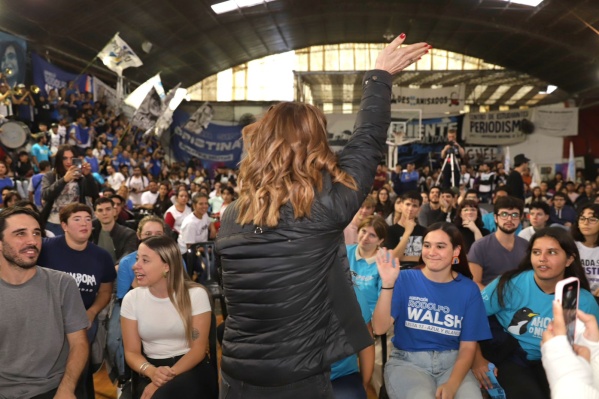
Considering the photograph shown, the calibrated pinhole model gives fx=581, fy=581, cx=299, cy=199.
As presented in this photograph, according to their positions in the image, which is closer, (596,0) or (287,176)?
(287,176)

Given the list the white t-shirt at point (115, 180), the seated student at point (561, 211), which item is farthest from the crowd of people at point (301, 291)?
the white t-shirt at point (115, 180)

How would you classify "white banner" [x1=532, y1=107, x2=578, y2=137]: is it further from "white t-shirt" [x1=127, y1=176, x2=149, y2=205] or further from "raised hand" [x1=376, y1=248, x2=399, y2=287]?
"raised hand" [x1=376, y1=248, x2=399, y2=287]

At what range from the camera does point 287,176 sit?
1751 mm

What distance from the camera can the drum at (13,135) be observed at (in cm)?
1120

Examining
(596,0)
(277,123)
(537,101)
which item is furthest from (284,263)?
(537,101)

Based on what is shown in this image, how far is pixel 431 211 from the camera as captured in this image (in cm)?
743

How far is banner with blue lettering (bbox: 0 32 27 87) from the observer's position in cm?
1306

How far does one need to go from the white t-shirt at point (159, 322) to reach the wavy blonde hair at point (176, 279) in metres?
0.04

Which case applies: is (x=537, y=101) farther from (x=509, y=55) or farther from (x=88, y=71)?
(x=88, y=71)

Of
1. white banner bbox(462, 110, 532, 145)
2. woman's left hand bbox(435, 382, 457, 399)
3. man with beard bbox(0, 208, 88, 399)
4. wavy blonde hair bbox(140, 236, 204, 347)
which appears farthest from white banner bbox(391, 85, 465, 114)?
man with beard bbox(0, 208, 88, 399)

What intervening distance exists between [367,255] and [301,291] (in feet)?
8.39

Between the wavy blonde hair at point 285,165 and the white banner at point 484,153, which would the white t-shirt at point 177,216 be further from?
the white banner at point 484,153

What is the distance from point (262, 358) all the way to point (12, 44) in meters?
14.0

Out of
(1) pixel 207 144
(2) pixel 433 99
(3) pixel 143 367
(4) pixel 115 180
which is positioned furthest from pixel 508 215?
(1) pixel 207 144
